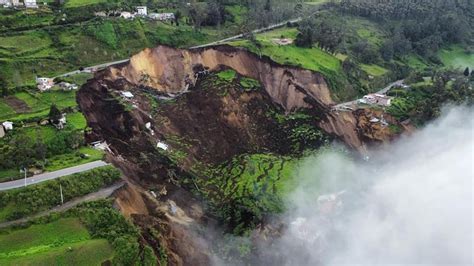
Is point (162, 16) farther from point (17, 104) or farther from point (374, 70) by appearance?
point (374, 70)

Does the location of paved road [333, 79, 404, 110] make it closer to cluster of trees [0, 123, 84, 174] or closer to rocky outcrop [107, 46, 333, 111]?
rocky outcrop [107, 46, 333, 111]

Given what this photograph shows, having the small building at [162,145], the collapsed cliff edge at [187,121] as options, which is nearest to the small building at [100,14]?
the collapsed cliff edge at [187,121]

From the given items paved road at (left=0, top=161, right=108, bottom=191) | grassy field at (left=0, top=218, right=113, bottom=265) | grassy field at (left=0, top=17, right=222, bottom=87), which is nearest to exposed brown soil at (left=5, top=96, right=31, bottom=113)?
grassy field at (left=0, top=17, right=222, bottom=87)

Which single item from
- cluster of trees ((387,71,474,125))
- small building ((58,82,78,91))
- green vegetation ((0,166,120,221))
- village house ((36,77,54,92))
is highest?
village house ((36,77,54,92))

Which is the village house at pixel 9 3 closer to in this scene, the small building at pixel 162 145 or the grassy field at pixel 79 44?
the grassy field at pixel 79 44

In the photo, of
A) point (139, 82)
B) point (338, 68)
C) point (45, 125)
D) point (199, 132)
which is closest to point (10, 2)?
point (139, 82)

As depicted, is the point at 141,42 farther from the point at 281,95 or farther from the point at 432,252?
the point at 432,252
